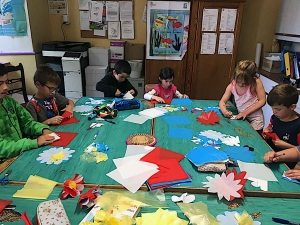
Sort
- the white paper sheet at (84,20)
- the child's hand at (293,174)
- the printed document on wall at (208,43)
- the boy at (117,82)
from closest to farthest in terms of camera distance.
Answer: the child's hand at (293,174) < the boy at (117,82) < the printed document on wall at (208,43) < the white paper sheet at (84,20)

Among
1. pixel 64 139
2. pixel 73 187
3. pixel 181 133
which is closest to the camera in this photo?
pixel 73 187

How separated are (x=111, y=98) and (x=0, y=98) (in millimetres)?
1048

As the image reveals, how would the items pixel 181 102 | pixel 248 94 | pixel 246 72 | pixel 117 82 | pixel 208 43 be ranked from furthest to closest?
pixel 208 43
pixel 117 82
pixel 181 102
pixel 248 94
pixel 246 72

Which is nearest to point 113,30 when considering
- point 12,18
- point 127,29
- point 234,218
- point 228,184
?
point 127,29

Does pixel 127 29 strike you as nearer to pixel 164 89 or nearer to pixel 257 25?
pixel 164 89

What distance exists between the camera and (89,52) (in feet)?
12.4

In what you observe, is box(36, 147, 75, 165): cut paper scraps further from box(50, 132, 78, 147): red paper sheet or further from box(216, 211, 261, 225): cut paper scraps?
box(216, 211, 261, 225): cut paper scraps

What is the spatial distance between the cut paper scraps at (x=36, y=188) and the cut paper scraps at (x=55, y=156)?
0.47 feet

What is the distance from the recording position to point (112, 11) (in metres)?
3.83

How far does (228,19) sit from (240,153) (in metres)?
2.49

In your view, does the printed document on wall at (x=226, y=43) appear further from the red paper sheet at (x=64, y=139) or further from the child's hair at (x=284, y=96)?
the red paper sheet at (x=64, y=139)

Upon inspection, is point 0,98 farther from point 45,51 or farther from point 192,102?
point 45,51

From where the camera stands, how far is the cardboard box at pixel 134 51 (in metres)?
3.80

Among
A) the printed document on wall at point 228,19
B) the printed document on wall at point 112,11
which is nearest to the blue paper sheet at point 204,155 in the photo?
the printed document on wall at point 228,19
